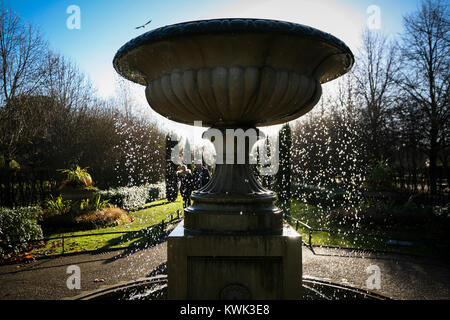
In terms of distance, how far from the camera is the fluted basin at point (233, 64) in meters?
2.35

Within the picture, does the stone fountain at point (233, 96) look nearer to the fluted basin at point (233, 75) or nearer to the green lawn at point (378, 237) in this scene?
the fluted basin at point (233, 75)

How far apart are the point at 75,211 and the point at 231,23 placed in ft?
33.5

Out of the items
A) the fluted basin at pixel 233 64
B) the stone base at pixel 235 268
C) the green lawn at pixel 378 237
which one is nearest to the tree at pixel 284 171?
the green lawn at pixel 378 237

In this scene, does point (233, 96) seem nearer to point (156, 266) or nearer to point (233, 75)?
point (233, 75)

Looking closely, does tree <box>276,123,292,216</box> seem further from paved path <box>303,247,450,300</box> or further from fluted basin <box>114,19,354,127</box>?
fluted basin <box>114,19,354,127</box>

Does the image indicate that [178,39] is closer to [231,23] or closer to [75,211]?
[231,23]

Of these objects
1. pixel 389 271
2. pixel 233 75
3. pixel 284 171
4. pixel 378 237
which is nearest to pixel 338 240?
pixel 378 237

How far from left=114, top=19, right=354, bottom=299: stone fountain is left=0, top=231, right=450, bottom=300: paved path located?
7.47ft

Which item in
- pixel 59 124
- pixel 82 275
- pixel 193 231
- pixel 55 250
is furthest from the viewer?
pixel 59 124

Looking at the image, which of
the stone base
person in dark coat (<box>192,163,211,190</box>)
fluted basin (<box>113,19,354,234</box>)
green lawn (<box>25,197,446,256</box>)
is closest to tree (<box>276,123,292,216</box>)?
green lawn (<box>25,197,446,256</box>)

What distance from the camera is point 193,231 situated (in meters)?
2.83

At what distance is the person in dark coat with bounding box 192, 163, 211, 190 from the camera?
10137mm

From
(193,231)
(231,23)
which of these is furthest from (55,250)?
(231,23)

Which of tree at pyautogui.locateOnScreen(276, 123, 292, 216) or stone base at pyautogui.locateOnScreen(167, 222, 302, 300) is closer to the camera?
stone base at pyautogui.locateOnScreen(167, 222, 302, 300)
